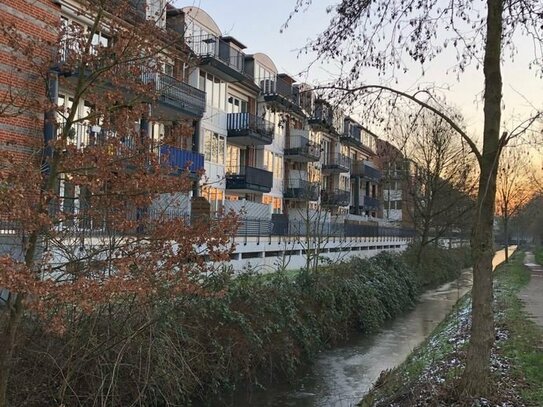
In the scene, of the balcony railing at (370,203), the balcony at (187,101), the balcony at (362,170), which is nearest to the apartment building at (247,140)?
the balcony at (187,101)

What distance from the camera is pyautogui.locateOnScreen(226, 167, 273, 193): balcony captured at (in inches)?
1238

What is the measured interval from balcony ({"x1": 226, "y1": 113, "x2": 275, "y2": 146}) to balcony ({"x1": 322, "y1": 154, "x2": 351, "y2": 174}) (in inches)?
647

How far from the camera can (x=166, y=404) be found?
8484 mm

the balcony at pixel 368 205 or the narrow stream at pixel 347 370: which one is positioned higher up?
the balcony at pixel 368 205

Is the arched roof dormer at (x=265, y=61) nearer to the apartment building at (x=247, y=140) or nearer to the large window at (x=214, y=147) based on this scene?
the apartment building at (x=247, y=140)

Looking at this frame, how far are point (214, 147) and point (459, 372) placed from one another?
23219 mm

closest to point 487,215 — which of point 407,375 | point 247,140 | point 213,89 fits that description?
point 407,375

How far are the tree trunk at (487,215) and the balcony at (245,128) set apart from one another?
24047 mm

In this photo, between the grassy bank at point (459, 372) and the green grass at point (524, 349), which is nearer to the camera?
the grassy bank at point (459, 372)

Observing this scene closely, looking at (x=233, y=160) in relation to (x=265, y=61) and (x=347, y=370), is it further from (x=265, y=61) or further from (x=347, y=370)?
(x=347, y=370)

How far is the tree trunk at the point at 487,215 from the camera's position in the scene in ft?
22.6

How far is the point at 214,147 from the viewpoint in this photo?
2966 centimetres

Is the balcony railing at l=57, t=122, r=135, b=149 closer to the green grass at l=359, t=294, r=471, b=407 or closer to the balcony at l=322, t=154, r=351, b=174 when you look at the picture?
the green grass at l=359, t=294, r=471, b=407

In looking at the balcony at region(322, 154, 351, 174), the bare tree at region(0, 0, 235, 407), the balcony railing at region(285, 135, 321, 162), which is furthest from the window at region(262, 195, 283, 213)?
the bare tree at region(0, 0, 235, 407)
